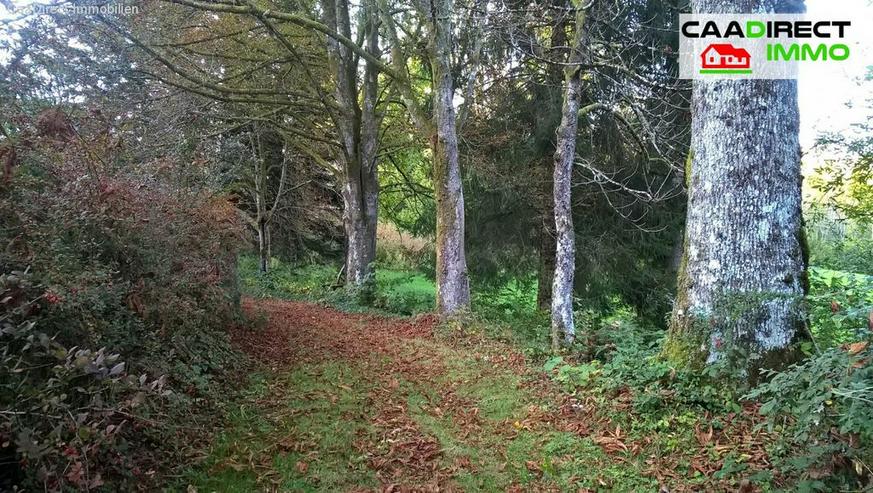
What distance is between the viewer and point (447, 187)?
9.38m

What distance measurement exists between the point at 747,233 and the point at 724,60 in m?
1.56

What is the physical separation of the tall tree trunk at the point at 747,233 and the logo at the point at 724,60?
0.12 meters

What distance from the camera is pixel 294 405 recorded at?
4.80m

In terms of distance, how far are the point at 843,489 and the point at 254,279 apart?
1462 cm

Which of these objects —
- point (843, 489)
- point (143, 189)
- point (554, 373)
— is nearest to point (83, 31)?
point (143, 189)

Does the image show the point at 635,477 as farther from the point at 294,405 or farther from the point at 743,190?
the point at 294,405

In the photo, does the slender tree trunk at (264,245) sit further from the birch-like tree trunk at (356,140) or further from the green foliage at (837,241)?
the green foliage at (837,241)

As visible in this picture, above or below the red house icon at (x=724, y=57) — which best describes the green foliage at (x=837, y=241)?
below

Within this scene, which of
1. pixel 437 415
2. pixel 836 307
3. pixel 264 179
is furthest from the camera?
pixel 264 179

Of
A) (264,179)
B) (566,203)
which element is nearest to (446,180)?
(566,203)

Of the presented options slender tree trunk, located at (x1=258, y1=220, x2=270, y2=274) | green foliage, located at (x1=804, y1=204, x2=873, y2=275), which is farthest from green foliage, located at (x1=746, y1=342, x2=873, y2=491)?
slender tree trunk, located at (x1=258, y1=220, x2=270, y2=274)

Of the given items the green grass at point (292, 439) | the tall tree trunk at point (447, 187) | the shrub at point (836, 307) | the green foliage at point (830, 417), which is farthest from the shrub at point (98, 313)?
the tall tree trunk at point (447, 187)

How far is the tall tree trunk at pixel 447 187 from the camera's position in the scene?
9.27 m

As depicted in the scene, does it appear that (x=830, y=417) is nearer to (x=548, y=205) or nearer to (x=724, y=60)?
(x=724, y=60)
